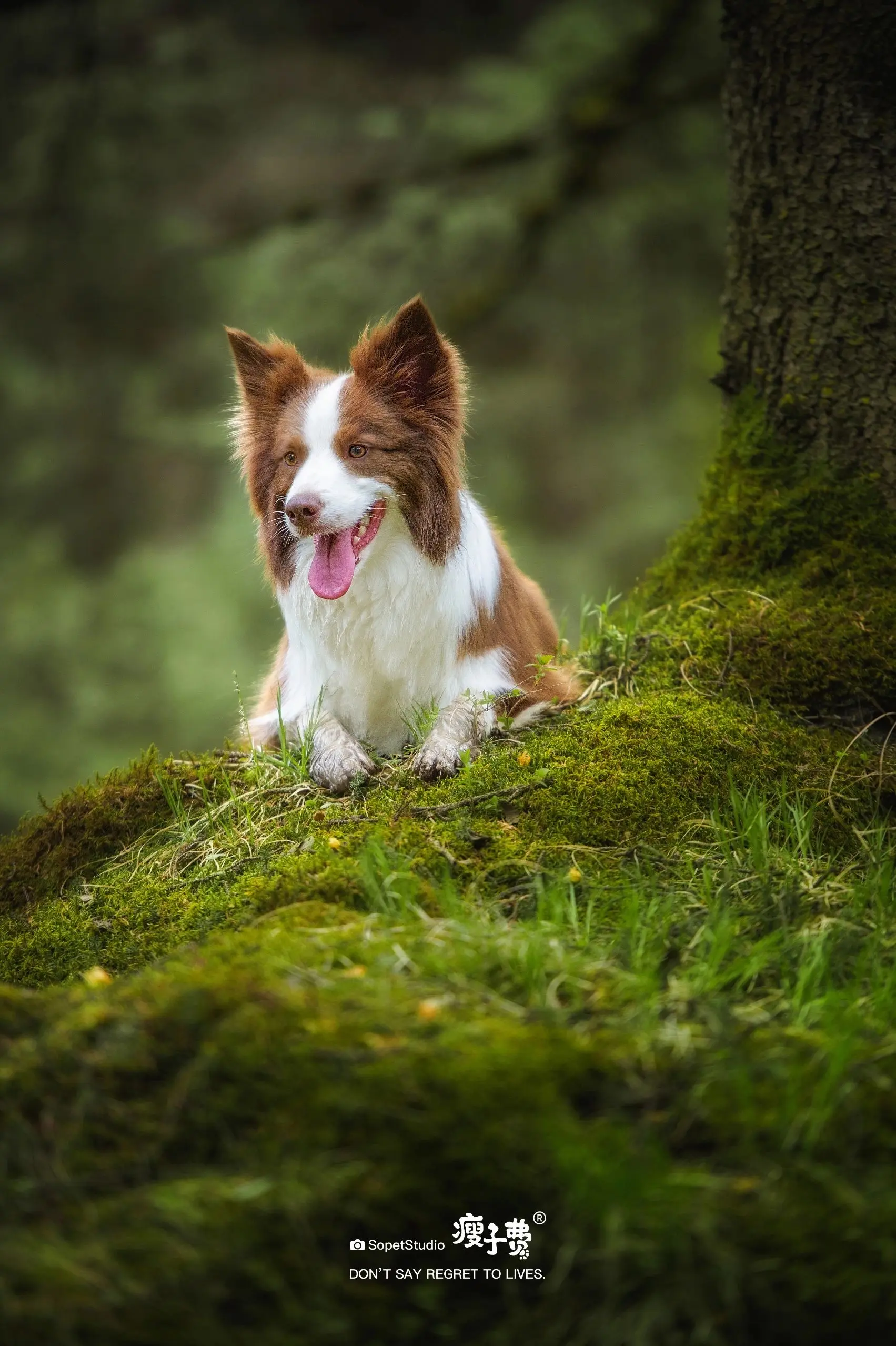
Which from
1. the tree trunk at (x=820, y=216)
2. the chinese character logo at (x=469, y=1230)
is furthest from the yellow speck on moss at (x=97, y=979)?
the tree trunk at (x=820, y=216)

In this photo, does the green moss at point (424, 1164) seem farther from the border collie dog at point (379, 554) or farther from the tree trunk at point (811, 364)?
the tree trunk at point (811, 364)

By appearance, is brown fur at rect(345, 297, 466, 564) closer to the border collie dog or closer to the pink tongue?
the border collie dog

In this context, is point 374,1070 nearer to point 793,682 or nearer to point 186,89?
point 793,682

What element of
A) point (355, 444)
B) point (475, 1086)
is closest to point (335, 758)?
point (355, 444)

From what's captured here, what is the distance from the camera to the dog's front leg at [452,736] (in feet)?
12.3

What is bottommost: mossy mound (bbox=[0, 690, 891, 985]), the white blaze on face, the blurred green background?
mossy mound (bbox=[0, 690, 891, 985])

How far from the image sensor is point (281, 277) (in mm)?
8641

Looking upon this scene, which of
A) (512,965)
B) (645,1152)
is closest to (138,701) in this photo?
(512,965)

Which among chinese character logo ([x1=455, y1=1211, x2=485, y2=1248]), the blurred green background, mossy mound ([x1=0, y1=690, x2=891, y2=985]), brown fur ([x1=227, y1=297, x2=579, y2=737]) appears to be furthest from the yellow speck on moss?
the blurred green background

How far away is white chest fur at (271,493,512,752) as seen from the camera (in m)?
4.07

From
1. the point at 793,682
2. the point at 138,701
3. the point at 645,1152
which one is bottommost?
the point at 645,1152

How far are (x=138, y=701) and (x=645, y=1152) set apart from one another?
791 centimetres

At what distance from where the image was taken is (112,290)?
9375 mm

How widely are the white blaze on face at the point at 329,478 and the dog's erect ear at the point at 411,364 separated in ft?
0.42
